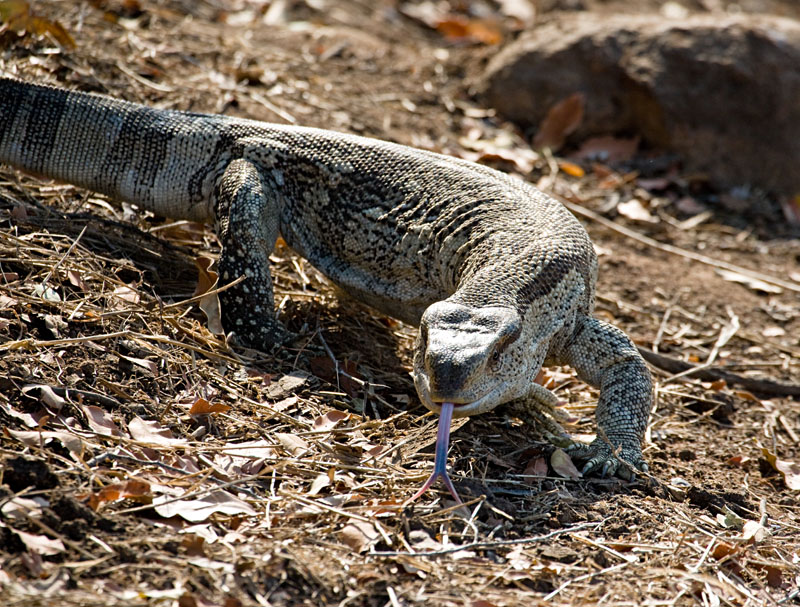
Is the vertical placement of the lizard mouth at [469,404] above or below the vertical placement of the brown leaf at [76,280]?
above

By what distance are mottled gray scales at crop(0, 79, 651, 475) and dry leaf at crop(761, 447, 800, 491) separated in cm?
117

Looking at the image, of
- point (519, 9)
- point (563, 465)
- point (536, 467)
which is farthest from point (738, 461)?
point (519, 9)

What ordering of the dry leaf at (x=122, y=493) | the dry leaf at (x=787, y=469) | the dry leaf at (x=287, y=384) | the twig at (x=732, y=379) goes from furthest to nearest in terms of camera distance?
the twig at (x=732, y=379)
the dry leaf at (x=787, y=469)
the dry leaf at (x=287, y=384)
the dry leaf at (x=122, y=493)

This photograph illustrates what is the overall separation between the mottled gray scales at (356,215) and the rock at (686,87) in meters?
4.85

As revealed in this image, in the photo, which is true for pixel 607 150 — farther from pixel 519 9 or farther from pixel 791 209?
pixel 519 9

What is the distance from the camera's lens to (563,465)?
5508 mm

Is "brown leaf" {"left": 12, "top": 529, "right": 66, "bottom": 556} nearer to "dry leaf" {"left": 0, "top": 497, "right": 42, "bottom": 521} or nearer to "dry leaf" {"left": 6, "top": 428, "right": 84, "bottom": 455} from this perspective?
"dry leaf" {"left": 0, "top": 497, "right": 42, "bottom": 521}

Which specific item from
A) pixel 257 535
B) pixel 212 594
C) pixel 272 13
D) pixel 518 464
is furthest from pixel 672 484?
pixel 272 13

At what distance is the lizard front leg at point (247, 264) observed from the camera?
6.25 m

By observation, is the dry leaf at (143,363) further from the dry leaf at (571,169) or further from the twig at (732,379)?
the dry leaf at (571,169)

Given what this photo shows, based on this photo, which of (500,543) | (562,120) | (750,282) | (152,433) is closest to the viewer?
(500,543)

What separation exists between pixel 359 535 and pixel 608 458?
1944mm

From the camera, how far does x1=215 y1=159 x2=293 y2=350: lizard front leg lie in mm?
6250

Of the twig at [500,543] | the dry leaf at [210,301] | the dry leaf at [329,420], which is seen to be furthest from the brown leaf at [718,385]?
the dry leaf at [210,301]
